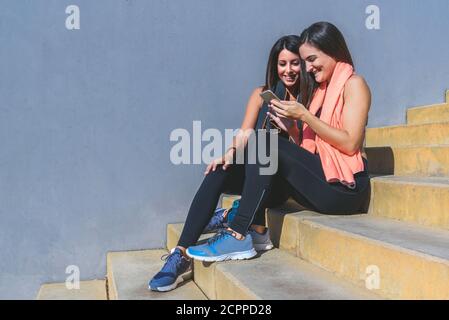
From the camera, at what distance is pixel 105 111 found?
8.95 ft

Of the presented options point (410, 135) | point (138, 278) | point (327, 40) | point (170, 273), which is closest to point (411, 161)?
point (410, 135)

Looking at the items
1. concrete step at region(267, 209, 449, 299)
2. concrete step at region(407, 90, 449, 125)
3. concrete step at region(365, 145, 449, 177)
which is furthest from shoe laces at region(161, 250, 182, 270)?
concrete step at region(407, 90, 449, 125)

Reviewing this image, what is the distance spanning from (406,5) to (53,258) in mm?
2967

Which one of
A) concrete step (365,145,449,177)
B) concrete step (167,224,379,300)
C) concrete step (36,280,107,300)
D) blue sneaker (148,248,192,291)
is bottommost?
concrete step (36,280,107,300)

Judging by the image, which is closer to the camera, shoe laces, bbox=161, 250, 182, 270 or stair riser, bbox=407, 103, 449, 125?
shoe laces, bbox=161, 250, 182, 270

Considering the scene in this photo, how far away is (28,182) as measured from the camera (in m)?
2.66

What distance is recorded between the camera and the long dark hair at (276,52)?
211 cm

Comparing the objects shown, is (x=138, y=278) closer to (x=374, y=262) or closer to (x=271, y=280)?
(x=271, y=280)

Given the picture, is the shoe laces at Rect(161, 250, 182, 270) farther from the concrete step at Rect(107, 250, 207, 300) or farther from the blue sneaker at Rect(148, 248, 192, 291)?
the concrete step at Rect(107, 250, 207, 300)

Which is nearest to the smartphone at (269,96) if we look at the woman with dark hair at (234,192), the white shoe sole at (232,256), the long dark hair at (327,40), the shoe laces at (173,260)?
the woman with dark hair at (234,192)

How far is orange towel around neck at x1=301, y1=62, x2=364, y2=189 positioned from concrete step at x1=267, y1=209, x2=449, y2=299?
0.63 ft

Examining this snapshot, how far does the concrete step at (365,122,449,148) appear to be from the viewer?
7.96 feet

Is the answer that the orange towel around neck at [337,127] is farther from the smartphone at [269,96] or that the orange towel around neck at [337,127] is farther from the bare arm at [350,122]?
the smartphone at [269,96]

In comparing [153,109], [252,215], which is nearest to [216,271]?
[252,215]
